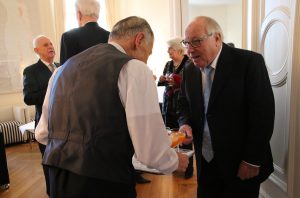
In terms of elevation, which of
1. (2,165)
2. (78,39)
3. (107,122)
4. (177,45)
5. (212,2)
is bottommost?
(2,165)

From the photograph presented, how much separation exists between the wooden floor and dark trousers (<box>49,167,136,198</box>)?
176 cm

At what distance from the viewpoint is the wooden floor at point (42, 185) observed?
287 cm

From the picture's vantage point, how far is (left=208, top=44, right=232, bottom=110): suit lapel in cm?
158

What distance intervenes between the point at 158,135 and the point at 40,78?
A: 6.29 feet

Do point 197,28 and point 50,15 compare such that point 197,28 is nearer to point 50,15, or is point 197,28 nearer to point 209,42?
point 209,42

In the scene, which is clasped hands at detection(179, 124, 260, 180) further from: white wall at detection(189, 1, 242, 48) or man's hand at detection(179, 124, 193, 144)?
white wall at detection(189, 1, 242, 48)

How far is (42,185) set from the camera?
10.7ft

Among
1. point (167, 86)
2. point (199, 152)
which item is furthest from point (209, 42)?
point (167, 86)

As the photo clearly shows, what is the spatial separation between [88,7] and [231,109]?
4.15 ft

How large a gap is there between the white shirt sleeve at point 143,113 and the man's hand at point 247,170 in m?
0.69

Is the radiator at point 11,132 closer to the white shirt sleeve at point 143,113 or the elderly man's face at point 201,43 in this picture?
the elderly man's face at point 201,43

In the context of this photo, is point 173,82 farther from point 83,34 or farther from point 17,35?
point 17,35

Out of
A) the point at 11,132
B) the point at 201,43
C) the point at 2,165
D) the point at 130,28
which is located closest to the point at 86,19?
the point at 201,43

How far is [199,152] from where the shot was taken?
71.3 inches
